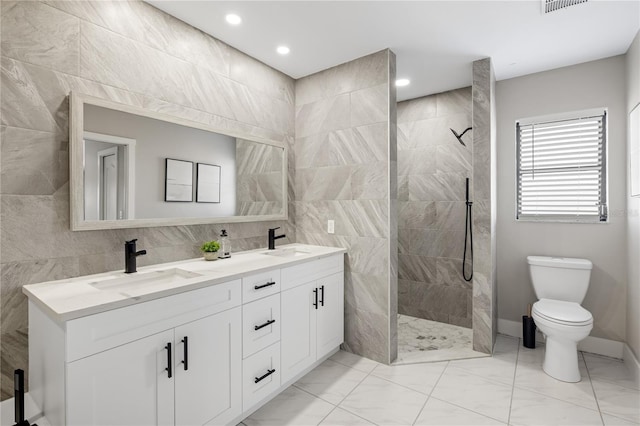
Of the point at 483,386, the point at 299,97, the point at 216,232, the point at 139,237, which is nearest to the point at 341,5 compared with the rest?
the point at 299,97

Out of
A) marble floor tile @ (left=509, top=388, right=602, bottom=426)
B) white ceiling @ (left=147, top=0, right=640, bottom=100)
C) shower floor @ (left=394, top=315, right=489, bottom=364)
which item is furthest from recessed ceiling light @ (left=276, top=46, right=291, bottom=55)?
marble floor tile @ (left=509, top=388, right=602, bottom=426)

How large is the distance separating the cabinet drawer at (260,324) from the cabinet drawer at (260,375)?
0.05m

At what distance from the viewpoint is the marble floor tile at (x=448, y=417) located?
77.4 inches

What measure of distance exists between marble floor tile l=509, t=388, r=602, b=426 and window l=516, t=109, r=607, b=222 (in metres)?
1.68

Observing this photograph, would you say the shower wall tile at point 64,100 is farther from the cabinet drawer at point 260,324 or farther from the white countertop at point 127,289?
the cabinet drawer at point 260,324

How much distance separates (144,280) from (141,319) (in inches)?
20.4

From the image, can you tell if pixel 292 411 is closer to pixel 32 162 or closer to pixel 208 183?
pixel 208 183

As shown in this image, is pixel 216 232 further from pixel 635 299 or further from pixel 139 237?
pixel 635 299

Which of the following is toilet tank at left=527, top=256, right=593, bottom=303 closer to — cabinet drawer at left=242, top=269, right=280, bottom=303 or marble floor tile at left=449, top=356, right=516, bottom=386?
marble floor tile at left=449, top=356, right=516, bottom=386

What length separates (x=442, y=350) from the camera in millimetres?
2992

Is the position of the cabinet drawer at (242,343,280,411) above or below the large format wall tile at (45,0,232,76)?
below

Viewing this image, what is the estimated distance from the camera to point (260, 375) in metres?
2.04

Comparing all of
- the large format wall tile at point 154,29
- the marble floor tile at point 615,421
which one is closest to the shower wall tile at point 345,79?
the large format wall tile at point 154,29

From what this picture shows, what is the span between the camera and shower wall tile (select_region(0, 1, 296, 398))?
1.55 meters
